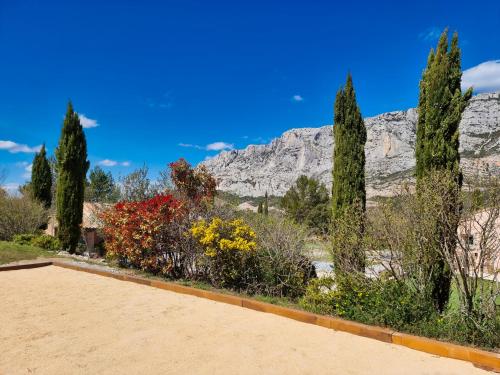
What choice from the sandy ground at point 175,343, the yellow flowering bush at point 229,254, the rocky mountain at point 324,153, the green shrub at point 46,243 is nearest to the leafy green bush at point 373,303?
the sandy ground at point 175,343

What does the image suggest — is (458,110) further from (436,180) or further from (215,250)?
(215,250)

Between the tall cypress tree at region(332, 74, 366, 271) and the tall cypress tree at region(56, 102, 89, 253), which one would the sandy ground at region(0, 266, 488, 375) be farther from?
the tall cypress tree at region(56, 102, 89, 253)

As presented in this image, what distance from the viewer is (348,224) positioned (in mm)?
6250

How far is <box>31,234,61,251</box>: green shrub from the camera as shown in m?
14.4

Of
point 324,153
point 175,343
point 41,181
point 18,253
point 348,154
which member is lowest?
point 175,343

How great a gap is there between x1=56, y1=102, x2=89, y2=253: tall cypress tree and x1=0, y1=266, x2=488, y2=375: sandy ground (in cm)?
926

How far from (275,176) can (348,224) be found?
304 feet

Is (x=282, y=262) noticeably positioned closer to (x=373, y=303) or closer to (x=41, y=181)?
(x=373, y=303)

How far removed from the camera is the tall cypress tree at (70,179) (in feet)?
50.0

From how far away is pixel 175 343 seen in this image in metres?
Result: 4.39

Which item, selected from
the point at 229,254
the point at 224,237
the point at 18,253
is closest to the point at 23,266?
the point at 18,253

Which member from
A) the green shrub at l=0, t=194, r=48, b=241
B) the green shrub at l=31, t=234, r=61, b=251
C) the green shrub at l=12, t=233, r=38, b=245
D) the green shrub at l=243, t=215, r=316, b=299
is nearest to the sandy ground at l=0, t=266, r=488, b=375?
the green shrub at l=243, t=215, r=316, b=299

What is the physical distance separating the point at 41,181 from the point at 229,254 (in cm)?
1935

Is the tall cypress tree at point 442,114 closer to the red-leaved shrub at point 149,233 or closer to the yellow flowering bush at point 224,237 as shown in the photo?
the yellow flowering bush at point 224,237
